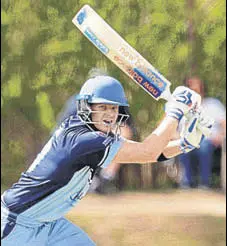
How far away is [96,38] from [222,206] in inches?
73.9

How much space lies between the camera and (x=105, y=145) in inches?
141

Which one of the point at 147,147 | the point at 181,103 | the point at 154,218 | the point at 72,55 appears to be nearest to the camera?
the point at 147,147

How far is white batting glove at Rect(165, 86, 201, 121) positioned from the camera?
3818 mm

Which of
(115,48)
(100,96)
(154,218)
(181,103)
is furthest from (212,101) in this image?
(100,96)

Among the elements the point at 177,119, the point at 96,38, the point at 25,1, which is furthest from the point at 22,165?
the point at 177,119

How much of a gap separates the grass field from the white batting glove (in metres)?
1.52

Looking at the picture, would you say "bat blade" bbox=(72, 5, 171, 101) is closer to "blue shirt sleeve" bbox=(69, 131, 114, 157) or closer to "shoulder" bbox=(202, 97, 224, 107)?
"blue shirt sleeve" bbox=(69, 131, 114, 157)

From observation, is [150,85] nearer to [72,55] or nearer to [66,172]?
[66,172]

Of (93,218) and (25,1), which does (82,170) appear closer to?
(93,218)

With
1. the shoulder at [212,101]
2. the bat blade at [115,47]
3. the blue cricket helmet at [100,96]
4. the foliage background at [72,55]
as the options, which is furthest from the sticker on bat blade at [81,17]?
the shoulder at [212,101]

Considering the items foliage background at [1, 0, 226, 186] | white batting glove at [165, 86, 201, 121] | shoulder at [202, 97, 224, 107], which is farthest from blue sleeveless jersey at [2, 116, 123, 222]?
shoulder at [202, 97, 224, 107]

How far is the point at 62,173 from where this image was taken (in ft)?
11.7

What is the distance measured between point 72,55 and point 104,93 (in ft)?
6.97

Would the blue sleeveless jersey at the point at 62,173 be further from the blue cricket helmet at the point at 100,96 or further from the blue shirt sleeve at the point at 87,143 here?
the blue cricket helmet at the point at 100,96
